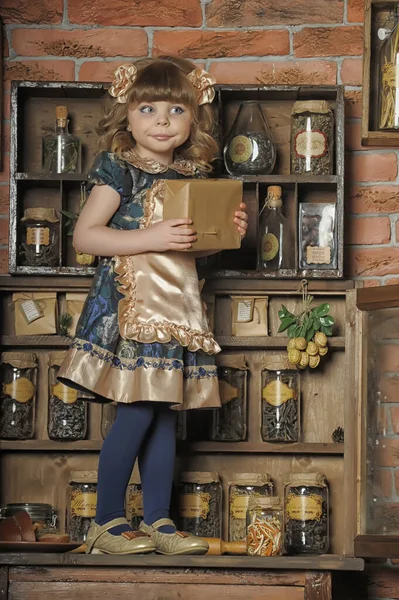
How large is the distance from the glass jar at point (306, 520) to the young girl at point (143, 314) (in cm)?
31

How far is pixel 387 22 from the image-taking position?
232 cm

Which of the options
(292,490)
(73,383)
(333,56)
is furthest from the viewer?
(333,56)

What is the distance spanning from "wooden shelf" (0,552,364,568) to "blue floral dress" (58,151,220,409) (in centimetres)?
28

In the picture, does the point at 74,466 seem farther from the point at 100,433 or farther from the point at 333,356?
the point at 333,356

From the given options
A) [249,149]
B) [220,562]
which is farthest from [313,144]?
[220,562]

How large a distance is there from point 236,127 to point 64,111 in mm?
366

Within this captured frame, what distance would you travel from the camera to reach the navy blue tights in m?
1.97

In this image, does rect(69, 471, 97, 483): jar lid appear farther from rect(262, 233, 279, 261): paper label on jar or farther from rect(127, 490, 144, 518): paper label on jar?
rect(262, 233, 279, 261): paper label on jar

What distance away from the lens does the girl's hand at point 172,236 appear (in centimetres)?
192

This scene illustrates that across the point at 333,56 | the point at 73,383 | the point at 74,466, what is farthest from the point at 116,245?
the point at 333,56

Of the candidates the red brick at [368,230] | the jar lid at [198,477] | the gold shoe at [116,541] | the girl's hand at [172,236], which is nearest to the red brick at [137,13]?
the red brick at [368,230]

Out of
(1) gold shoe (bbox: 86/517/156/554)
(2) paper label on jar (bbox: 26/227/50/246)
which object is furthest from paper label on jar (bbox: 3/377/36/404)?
(1) gold shoe (bbox: 86/517/156/554)

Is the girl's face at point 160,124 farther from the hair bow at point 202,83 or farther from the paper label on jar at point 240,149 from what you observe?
the paper label on jar at point 240,149

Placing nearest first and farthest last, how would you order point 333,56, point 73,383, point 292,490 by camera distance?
point 73,383
point 292,490
point 333,56
